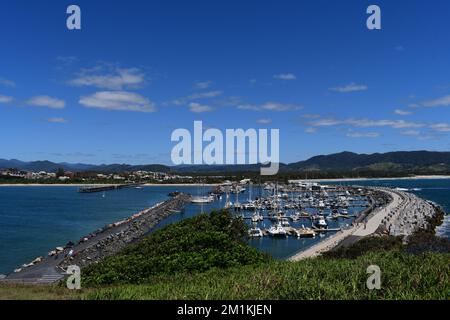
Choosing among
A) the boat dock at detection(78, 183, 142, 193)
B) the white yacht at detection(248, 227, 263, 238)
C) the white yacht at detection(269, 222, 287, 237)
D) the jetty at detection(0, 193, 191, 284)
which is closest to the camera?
the jetty at detection(0, 193, 191, 284)

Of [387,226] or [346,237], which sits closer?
[346,237]

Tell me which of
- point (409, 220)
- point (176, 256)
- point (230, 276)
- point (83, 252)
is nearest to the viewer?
point (230, 276)

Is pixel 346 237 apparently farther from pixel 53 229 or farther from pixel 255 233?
pixel 53 229

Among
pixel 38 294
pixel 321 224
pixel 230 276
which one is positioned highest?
pixel 230 276

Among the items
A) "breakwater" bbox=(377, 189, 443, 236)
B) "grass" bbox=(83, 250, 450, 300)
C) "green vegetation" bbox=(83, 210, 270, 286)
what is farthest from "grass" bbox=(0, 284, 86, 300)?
"breakwater" bbox=(377, 189, 443, 236)

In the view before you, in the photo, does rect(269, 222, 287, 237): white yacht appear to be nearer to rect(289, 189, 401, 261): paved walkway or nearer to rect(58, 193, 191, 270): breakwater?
rect(289, 189, 401, 261): paved walkway

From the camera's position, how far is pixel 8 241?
46281mm

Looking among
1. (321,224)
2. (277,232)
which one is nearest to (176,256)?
(277,232)

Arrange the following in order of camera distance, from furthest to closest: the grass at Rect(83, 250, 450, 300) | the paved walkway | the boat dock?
the boat dock → the paved walkway → the grass at Rect(83, 250, 450, 300)

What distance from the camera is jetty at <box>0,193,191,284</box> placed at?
2859cm

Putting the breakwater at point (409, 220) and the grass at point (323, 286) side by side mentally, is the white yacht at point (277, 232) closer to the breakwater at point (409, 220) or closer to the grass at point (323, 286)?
the breakwater at point (409, 220)

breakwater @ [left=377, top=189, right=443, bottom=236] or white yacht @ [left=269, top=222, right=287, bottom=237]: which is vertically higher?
breakwater @ [left=377, top=189, right=443, bottom=236]

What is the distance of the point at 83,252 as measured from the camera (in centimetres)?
3741
